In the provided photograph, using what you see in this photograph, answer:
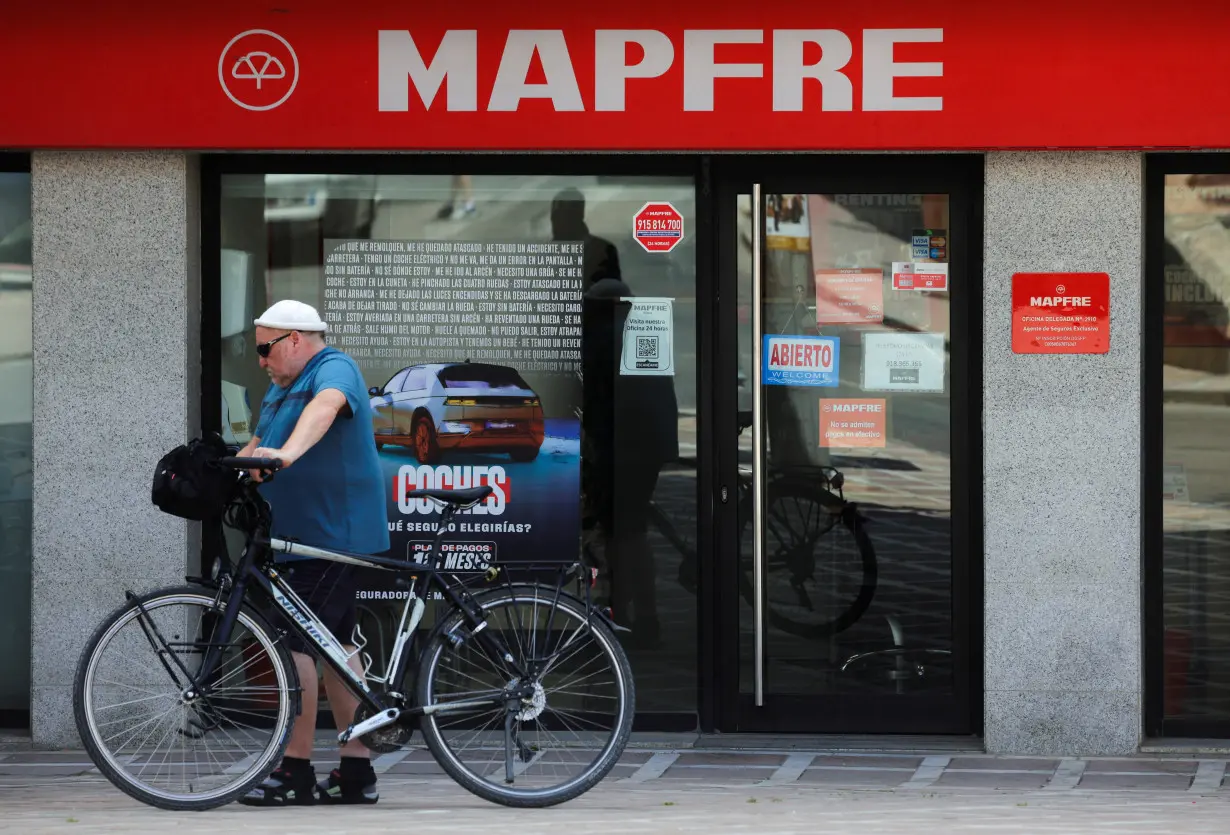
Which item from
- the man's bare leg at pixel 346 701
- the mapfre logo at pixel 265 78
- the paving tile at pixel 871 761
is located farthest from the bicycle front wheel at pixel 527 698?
the mapfre logo at pixel 265 78

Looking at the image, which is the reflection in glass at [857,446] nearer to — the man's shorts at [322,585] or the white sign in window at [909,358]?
the white sign in window at [909,358]

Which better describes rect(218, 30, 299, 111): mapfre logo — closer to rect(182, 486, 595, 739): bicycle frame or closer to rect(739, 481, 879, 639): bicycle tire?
rect(182, 486, 595, 739): bicycle frame

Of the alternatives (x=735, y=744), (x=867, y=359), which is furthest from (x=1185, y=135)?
(x=735, y=744)

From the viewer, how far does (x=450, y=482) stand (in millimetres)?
7555

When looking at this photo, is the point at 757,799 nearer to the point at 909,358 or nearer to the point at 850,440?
the point at 850,440

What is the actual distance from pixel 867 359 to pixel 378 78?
246 centimetres

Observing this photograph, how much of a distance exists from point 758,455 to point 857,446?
45 cm

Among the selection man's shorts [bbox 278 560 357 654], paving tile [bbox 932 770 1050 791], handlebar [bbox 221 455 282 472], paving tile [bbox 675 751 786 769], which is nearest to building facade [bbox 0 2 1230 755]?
paving tile [bbox 675 751 786 769]

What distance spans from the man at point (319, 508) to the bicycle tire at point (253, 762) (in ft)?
0.41

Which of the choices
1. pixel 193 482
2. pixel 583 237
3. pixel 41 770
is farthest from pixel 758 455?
pixel 41 770

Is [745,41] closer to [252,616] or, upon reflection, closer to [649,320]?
[649,320]

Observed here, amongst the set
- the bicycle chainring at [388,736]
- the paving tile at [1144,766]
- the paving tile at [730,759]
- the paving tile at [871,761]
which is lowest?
the paving tile at [1144,766]

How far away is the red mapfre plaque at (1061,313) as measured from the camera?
720 centimetres

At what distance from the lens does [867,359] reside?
24.9ft
